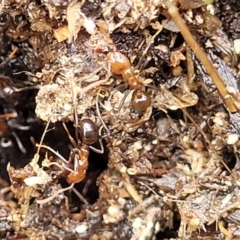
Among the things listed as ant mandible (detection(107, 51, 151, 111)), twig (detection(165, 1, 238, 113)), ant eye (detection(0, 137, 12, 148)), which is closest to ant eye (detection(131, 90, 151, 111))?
ant mandible (detection(107, 51, 151, 111))

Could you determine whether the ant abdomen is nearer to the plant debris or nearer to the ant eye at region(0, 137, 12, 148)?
the plant debris

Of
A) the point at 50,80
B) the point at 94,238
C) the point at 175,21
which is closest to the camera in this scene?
the point at 175,21

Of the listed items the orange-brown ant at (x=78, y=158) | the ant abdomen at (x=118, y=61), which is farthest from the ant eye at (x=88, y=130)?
the ant abdomen at (x=118, y=61)

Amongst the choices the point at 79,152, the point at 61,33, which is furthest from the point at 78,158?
the point at 61,33

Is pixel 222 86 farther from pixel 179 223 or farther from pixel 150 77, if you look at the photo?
pixel 179 223

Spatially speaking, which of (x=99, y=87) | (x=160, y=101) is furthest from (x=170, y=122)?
(x=99, y=87)
